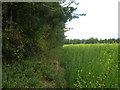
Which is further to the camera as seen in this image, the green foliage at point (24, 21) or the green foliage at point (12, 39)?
the green foliage at point (24, 21)

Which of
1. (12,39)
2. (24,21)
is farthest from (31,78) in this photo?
(24,21)

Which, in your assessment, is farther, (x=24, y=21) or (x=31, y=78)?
(x=24, y=21)

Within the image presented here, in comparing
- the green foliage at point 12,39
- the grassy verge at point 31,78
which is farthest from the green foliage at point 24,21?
the grassy verge at point 31,78

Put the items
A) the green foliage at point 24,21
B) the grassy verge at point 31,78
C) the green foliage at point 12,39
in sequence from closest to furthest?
the grassy verge at point 31,78 → the green foliage at point 12,39 → the green foliage at point 24,21

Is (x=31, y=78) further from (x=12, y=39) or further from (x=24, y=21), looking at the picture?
(x=24, y=21)

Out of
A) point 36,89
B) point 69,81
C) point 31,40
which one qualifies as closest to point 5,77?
point 36,89

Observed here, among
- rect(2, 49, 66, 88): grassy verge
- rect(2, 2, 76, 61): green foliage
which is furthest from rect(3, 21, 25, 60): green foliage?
rect(2, 49, 66, 88): grassy verge

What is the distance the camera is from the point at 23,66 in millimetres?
6574

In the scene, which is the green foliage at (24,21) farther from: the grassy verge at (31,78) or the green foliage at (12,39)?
the grassy verge at (31,78)

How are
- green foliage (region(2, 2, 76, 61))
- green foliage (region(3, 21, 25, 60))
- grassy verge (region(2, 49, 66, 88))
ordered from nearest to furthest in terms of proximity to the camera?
1. grassy verge (region(2, 49, 66, 88))
2. green foliage (region(3, 21, 25, 60))
3. green foliage (region(2, 2, 76, 61))

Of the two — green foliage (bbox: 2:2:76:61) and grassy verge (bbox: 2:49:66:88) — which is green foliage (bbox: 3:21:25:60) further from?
grassy verge (bbox: 2:49:66:88)

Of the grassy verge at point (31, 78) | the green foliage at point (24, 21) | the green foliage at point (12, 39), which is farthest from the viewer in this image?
the green foliage at point (24, 21)

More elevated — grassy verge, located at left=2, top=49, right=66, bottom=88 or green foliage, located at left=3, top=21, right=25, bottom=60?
green foliage, located at left=3, top=21, right=25, bottom=60

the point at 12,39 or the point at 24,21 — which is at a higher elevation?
the point at 24,21
